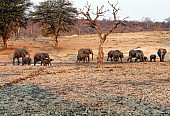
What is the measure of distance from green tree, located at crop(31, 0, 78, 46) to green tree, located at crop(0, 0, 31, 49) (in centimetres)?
322

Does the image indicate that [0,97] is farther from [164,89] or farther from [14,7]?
[14,7]

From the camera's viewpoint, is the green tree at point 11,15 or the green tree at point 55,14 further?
the green tree at point 55,14

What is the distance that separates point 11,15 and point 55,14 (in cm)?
994

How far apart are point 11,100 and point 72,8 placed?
2039 inches

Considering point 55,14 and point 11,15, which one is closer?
point 11,15

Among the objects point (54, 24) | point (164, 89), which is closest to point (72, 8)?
point (54, 24)

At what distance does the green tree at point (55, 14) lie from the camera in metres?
63.7

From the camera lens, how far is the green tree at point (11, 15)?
55553 millimetres

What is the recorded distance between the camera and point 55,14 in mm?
63500

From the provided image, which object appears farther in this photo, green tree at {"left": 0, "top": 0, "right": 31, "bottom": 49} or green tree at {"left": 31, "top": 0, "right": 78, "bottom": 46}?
green tree at {"left": 31, "top": 0, "right": 78, "bottom": 46}

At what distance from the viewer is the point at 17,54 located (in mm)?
43188

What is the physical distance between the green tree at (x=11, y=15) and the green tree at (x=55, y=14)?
10.6 feet

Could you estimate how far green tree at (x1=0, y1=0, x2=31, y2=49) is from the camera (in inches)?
2187

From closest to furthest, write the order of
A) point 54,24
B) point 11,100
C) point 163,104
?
1. point 163,104
2. point 11,100
3. point 54,24
